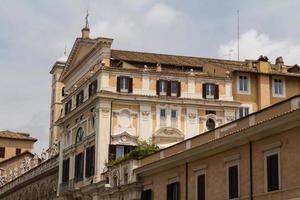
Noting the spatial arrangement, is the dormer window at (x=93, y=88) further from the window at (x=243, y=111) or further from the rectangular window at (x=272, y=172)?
the rectangular window at (x=272, y=172)

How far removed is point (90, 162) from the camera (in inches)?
2410

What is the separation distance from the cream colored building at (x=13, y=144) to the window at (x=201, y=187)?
9896 cm

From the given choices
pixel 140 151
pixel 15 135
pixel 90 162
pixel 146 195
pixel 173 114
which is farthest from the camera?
pixel 15 135

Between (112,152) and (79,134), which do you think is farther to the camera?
(79,134)

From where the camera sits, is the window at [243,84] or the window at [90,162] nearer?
the window at [90,162]

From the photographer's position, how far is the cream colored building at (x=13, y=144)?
13588cm

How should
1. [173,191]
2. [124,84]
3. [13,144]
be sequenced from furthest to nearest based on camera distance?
[13,144], [124,84], [173,191]

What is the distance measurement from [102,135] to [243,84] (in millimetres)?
13573

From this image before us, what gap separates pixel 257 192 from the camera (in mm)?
34344

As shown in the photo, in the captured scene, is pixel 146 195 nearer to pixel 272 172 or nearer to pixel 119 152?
pixel 119 152

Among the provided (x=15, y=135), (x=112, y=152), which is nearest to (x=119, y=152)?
(x=112, y=152)

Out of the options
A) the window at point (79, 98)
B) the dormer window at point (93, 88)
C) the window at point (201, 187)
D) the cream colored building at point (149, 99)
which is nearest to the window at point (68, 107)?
the cream colored building at point (149, 99)

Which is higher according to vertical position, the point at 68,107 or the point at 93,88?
the point at 68,107

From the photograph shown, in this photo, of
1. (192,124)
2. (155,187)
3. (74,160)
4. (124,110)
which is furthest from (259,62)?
(155,187)
